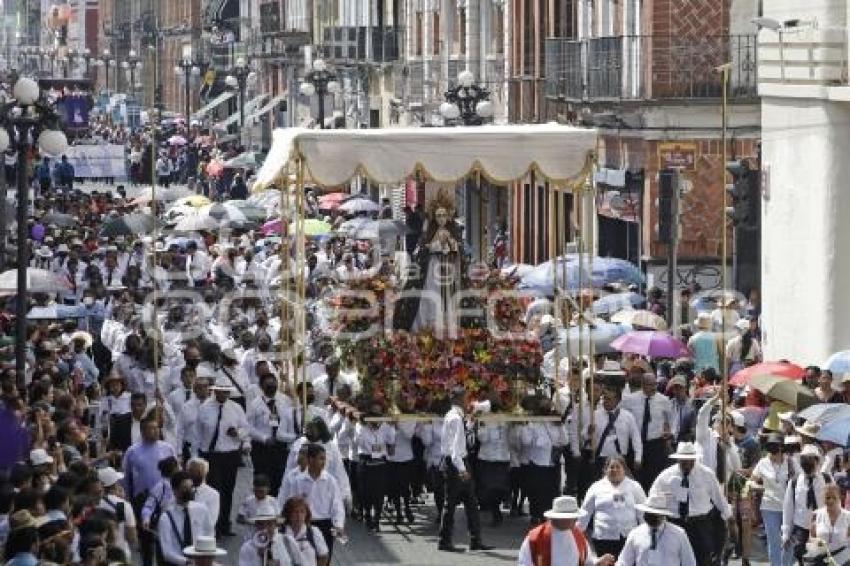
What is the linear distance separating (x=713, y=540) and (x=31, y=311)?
14.9m

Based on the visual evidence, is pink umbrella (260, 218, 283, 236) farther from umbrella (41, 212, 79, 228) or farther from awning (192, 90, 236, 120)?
awning (192, 90, 236, 120)

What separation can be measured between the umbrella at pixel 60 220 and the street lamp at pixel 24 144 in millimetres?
25088

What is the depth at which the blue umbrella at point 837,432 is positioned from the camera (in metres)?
23.0

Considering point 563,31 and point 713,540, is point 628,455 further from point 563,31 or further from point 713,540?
point 563,31

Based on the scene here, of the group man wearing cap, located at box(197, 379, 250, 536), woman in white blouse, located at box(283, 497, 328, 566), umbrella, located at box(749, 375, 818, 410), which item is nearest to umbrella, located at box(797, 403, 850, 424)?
umbrella, located at box(749, 375, 818, 410)

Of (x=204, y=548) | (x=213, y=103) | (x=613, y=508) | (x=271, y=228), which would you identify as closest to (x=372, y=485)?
(x=613, y=508)

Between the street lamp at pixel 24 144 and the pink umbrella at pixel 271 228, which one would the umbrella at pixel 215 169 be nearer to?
the pink umbrella at pixel 271 228

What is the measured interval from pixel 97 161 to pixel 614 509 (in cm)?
6606

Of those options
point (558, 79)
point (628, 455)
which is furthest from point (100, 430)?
point (558, 79)

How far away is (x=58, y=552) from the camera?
17.5 m

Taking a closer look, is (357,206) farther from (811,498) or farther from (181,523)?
(181,523)

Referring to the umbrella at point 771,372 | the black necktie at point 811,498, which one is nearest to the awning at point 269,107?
the umbrella at point 771,372

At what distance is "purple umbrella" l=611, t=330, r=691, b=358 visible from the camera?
30.8 m

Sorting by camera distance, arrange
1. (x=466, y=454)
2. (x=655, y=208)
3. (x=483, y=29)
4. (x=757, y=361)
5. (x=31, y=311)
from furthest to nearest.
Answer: (x=483, y=29)
(x=655, y=208)
(x=31, y=311)
(x=757, y=361)
(x=466, y=454)
